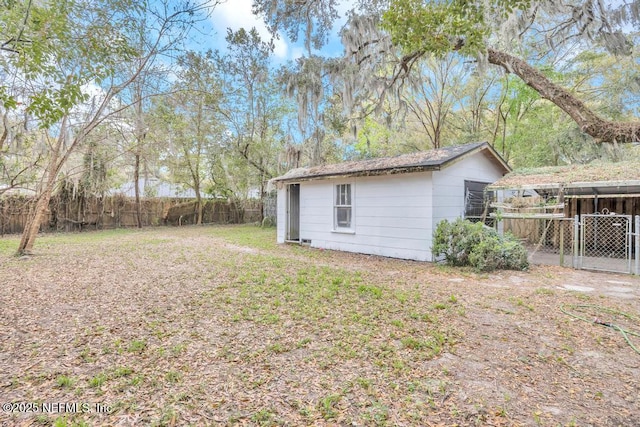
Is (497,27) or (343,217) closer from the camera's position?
(497,27)

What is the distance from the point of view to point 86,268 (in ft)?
21.3

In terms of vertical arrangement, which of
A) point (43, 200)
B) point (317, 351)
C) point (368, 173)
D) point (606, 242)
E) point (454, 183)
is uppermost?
point (368, 173)

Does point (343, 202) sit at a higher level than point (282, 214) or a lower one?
higher

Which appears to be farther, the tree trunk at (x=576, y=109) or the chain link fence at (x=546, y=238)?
the chain link fence at (x=546, y=238)

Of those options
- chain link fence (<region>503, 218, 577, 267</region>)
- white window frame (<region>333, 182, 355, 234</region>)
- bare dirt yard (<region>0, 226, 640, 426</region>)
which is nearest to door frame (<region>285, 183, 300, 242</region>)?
white window frame (<region>333, 182, 355, 234</region>)

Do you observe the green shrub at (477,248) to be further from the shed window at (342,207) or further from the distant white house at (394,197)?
the shed window at (342,207)

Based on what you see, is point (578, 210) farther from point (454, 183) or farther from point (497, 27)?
point (497, 27)

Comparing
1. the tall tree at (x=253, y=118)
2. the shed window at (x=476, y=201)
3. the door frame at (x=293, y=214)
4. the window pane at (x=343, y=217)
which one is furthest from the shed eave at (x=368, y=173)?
the tall tree at (x=253, y=118)

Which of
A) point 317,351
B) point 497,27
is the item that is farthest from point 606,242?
point 317,351

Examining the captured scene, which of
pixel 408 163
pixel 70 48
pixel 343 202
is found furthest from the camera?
pixel 343 202

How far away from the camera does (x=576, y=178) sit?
6820mm

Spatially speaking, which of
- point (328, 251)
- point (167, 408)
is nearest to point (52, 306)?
point (167, 408)

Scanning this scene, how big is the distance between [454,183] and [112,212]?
1513 centimetres

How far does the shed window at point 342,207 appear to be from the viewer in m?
9.12
